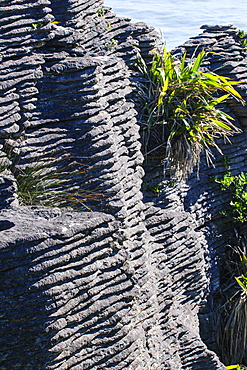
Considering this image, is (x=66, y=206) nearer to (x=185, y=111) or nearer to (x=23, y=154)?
(x=23, y=154)

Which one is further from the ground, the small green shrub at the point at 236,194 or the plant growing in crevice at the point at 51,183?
the plant growing in crevice at the point at 51,183

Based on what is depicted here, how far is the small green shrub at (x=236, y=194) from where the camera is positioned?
25.0 feet

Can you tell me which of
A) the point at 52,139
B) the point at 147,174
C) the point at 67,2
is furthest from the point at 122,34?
the point at 52,139

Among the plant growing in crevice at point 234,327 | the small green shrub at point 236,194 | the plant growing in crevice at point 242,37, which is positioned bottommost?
the plant growing in crevice at point 234,327

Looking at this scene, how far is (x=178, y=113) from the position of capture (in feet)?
21.2

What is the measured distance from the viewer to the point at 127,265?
4.81 m

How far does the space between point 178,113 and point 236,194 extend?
1.87 meters

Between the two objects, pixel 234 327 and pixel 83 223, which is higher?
pixel 83 223

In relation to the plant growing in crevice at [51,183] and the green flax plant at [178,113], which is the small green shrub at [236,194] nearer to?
the green flax plant at [178,113]

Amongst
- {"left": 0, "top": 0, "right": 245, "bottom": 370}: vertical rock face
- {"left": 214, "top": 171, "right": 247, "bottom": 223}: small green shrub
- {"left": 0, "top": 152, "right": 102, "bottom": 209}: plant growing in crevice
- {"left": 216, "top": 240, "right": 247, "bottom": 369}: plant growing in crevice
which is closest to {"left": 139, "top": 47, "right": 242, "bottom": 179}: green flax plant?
{"left": 0, "top": 0, "right": 245, "bottom": 370}: vertical rock face

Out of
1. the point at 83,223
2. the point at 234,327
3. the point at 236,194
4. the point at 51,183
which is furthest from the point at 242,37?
the point at 83,223

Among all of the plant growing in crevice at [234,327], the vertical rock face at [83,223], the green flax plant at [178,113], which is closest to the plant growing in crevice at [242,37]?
the green flax plant at [178,113]

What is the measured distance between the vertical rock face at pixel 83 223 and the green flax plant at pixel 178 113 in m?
0.29

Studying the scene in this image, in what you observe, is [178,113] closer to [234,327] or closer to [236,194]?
[236,194]
